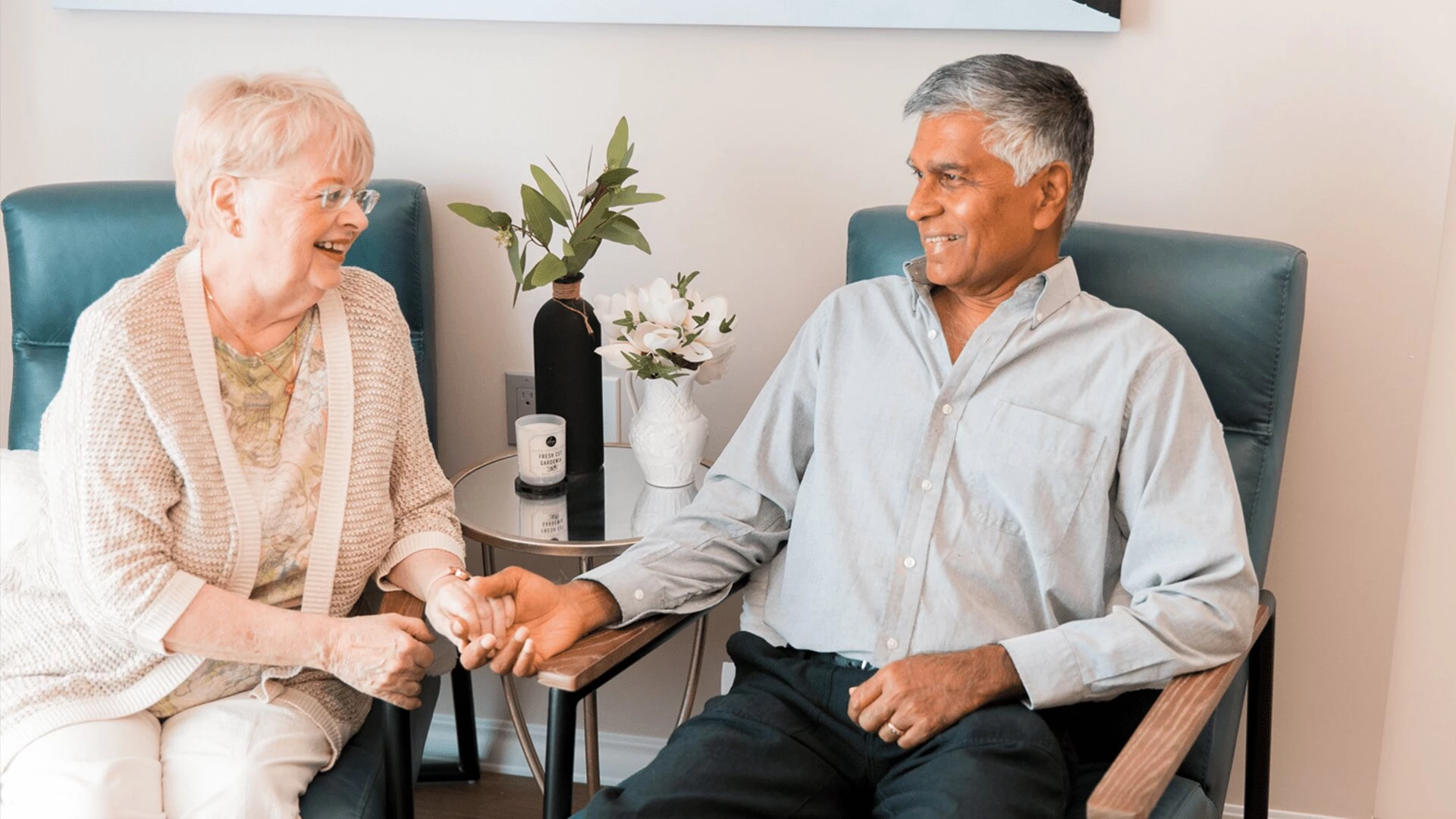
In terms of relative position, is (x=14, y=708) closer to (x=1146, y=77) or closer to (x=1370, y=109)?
(x=1146, y=77)

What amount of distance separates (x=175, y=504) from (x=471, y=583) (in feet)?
1.21

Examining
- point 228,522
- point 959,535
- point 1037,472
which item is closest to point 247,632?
point 228,522

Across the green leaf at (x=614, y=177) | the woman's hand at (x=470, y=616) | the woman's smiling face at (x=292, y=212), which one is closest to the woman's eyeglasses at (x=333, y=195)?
the woman's smiling face at (x=292, y=212)

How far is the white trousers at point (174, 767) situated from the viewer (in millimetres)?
1375

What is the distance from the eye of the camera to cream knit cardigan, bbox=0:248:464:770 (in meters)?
1.44

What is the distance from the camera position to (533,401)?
2.22 metres

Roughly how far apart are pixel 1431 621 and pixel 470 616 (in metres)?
1.52

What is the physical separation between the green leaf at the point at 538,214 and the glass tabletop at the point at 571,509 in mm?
390

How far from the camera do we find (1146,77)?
6.15 ft

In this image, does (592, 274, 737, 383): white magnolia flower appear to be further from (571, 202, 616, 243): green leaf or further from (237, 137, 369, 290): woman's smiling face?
(237, 137, 369, 290): woman's smiling face

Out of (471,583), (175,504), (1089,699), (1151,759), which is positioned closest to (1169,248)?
(1089,699)

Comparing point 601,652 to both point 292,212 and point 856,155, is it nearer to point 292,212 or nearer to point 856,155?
point 292,212

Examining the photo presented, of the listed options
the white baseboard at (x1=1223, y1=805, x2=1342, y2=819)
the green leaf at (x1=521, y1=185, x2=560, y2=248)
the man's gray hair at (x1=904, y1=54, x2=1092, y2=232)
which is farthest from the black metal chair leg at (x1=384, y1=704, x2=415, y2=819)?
the white baseboard at (x1=1223, y1=805, x2=1342, y2=819)

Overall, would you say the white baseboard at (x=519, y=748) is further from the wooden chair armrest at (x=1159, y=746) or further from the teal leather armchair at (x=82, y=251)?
the wooden chair armrest at (x=1159, y=746)
